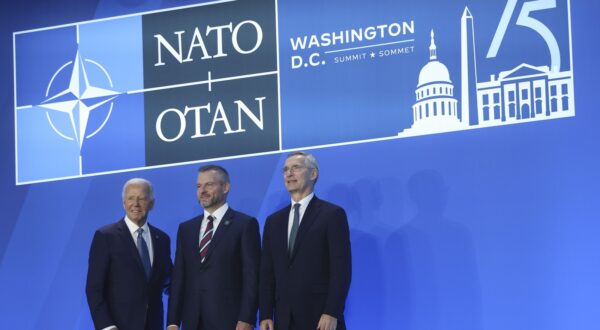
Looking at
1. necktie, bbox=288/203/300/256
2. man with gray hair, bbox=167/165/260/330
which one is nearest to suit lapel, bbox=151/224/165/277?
man with gray hair, bbox=167/165/260/330

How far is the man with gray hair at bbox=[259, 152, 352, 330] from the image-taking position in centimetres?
495

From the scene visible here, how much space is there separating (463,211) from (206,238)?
1.47 m

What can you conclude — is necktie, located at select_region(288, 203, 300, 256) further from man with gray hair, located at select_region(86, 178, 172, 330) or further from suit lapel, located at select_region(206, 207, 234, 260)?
man with gray hair, located at select_region(86, 178, 172, 330)

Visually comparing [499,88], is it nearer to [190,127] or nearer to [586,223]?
[586,223]

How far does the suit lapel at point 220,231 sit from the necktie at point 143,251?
1.31 ft

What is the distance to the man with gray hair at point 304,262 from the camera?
16.2ft

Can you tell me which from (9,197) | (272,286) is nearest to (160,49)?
(9,197)

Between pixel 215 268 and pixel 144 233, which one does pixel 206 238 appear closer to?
pixel 215 268

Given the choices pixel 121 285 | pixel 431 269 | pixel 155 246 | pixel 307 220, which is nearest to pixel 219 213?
pixel 155 246

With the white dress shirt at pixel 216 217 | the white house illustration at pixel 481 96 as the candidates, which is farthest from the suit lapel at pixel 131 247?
the white house illustration at pixel 481 96

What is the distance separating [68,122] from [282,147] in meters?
1.53

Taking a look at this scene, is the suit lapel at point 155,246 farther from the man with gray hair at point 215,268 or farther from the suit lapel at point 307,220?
the suit lapel at point 307,220

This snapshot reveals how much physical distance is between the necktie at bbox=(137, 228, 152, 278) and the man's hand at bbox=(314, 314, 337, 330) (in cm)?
109

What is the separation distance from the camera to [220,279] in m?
5.19
